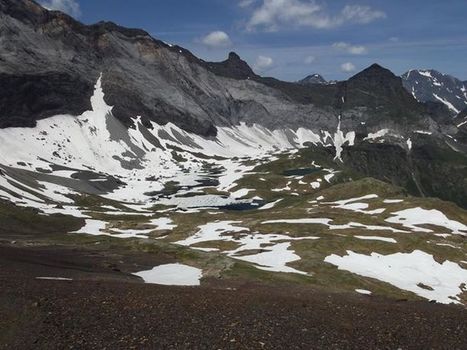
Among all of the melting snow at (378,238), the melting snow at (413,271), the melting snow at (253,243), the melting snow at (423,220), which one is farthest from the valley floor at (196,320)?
the melting snow at (423,220)

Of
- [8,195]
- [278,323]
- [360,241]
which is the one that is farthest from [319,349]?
[8,195]

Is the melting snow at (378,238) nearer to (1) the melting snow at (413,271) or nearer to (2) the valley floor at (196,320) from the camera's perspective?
(1) the melting snow at (413,271)

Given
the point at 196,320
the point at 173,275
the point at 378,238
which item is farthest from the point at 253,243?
the point at 196,320

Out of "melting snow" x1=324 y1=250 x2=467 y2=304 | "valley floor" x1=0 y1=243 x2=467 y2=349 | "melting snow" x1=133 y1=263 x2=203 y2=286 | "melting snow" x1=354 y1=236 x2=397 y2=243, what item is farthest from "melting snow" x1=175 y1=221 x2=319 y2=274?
"valley floor" x1=0 y1=243 x2=467 y2=349

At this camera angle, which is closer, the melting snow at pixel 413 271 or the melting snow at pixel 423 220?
the melting snow at pixel 413 271

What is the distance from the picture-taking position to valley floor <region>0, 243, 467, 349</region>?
1019 inches

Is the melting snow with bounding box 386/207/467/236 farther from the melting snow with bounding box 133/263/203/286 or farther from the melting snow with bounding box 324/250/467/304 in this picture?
the melting snow with bounding box 133/263/203/286

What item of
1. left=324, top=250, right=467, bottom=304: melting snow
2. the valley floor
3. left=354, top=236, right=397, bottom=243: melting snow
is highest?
the valley floor

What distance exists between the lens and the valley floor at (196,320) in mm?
25891

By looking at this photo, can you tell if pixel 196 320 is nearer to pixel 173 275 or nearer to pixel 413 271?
pixel 173 275

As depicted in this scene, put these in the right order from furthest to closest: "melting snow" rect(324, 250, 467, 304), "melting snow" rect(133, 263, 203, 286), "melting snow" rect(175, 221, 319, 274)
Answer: "melting snow" rect(175, 221, 319, 274), "melting snow" rect(324, 250, 467, 304), "melting snow" rect(133, 263, 203, 286)

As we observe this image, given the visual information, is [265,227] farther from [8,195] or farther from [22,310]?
[22,310]

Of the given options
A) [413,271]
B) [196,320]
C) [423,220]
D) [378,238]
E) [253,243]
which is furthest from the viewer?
[423,220]

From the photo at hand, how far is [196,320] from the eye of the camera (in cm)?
2977
